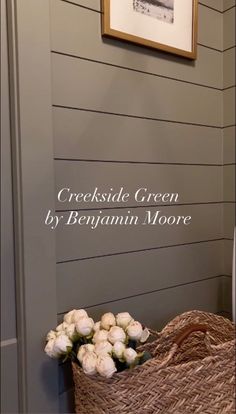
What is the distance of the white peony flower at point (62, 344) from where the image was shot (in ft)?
2.82

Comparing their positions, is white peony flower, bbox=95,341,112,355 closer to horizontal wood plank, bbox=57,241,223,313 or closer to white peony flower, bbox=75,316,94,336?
white peony flower, bbox=75,316,94,336

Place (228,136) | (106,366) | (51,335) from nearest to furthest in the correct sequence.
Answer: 1. (106,366)
2. (51,335)
3. (228,136)

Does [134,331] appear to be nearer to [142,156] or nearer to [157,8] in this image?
[142,156]

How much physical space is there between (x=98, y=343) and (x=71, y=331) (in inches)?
3.1

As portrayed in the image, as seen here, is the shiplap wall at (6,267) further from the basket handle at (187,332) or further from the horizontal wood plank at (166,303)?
the basket handle at (187,332)

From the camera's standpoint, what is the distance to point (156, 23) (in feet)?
3.81

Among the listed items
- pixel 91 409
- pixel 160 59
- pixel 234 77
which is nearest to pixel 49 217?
pixel 91 409

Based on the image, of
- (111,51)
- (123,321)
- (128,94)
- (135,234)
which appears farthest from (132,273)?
(111,51)

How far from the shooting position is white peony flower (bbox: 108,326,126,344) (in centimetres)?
85

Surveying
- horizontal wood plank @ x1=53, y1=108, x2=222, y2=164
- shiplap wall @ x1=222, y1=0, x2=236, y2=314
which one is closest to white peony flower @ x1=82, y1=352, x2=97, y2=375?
horizontal wood plank @ x1=53, y1=108, x2=222, y2=164

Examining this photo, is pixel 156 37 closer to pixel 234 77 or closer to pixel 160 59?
pixel 160 59

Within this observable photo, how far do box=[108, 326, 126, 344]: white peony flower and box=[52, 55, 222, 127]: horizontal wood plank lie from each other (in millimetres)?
591

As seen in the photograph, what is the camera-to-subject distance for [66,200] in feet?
3.31

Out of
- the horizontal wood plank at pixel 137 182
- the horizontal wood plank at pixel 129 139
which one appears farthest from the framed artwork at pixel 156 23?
the horizontal wood plank at pixel 137 182
